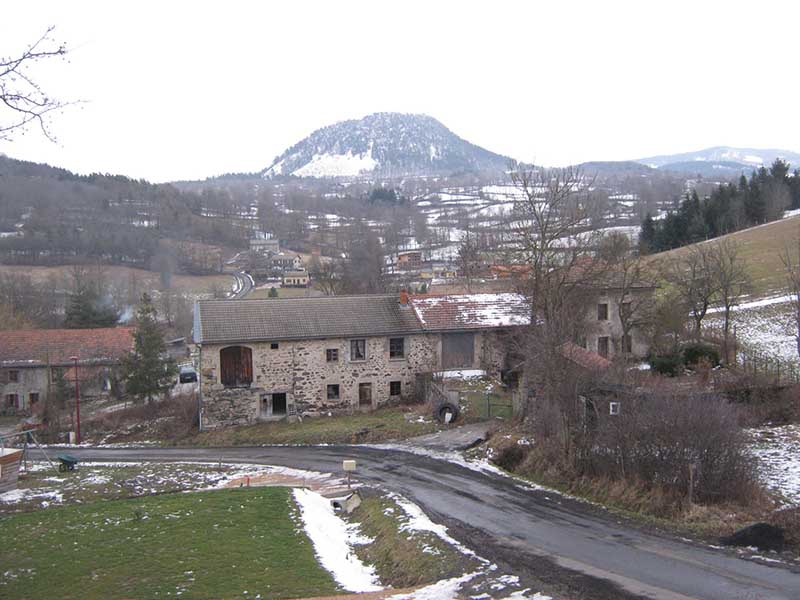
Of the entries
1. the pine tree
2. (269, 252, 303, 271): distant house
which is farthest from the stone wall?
(269, 252, 303, 271): distant house

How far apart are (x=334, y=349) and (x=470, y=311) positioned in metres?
7.69

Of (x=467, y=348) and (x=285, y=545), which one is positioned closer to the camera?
(x=285, y=545)

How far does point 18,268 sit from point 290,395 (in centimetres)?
8105

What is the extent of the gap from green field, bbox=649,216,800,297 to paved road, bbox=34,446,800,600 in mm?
27330

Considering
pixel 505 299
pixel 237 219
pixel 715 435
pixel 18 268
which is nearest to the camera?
pixel 715 435

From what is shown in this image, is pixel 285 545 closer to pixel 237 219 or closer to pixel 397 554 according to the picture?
pixel 397 554

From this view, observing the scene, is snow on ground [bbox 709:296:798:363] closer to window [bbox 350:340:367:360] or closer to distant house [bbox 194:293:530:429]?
distant house [bbox 194:293:530:429]

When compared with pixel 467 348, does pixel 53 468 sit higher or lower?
lower

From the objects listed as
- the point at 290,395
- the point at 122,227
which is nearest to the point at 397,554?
the point at 290,395

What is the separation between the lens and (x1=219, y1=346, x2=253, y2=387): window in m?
34.0

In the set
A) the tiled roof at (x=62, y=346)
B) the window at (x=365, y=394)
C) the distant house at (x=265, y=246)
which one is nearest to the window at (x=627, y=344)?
the window at (x=365, y=394)

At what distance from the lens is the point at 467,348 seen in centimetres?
3638

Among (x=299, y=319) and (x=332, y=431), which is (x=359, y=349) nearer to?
(x=299, y=319)

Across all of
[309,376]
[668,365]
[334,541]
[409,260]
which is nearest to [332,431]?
[309,376]
